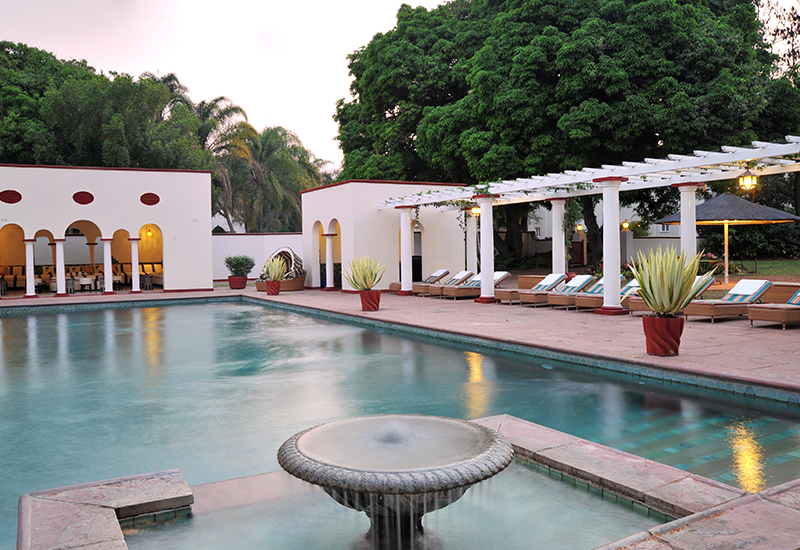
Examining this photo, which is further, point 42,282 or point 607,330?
point 42,282

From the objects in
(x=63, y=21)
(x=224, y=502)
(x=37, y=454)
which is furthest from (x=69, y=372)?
(x=63, y=21)

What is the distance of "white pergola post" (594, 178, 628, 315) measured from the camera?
12578 mm

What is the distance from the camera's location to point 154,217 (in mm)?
23062

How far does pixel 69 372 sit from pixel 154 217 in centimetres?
1533

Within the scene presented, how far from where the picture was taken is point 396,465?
2785 mm

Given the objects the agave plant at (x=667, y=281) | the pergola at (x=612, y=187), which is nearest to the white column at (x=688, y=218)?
the pergola at (x=612, y=187)

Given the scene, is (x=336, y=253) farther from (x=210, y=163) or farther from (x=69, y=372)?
(x=69, y=372)

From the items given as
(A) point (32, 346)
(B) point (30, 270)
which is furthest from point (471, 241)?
(B) point (30, 270)

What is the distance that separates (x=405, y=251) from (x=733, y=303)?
982 cm

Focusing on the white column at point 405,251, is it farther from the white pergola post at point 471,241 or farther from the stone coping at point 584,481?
the stone coping at point 584,481

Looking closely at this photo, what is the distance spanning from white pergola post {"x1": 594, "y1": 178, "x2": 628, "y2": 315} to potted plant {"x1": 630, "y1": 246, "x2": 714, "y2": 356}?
15.1 ft

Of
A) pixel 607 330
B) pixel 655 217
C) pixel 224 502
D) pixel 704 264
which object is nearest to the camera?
pixel 224 502

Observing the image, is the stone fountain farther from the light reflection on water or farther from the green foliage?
the green foliage

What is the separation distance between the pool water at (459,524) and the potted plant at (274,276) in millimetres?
16864
